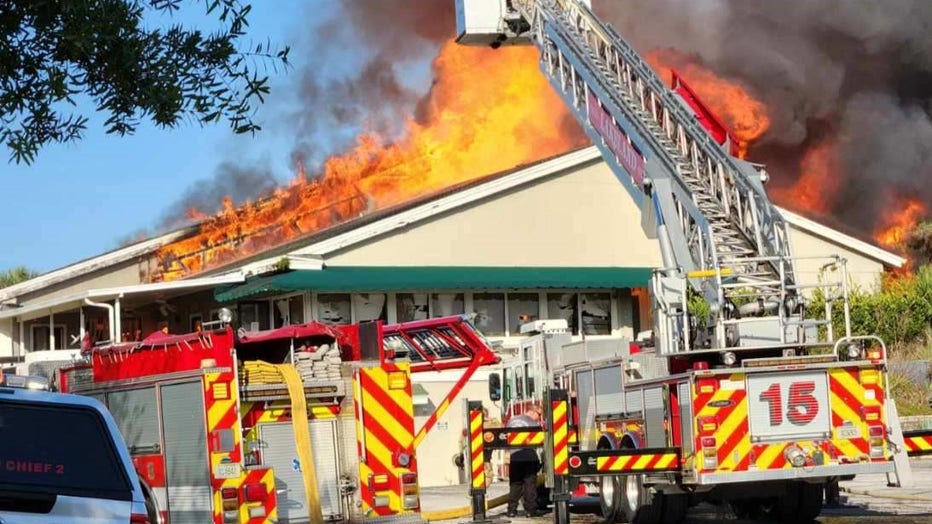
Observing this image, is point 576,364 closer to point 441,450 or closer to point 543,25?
point 543,25

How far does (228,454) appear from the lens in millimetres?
12023

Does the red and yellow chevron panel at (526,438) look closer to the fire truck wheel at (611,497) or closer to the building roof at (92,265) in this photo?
the fire truck wheel at (611,497)

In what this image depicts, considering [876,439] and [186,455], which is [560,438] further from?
[186,455]

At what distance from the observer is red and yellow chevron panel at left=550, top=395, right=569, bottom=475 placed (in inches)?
539

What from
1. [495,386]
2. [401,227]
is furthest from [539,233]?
[495,386]

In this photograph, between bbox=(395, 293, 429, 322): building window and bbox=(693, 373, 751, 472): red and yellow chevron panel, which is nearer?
bbox=(693, 373, 751, 472): red and yellow chevron panel

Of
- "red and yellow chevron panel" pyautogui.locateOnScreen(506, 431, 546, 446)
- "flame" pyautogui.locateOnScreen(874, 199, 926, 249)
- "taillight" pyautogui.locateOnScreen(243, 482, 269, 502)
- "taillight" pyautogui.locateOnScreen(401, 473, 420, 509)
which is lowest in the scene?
"taillight" pyautogui.locateOnScreen(401, 473, 420, 509)

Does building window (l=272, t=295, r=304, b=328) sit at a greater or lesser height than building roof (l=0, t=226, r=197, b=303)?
lesser

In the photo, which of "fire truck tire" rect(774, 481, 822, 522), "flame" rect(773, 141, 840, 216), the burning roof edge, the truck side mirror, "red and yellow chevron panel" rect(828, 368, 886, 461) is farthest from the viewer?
"flame" rect(773, 141, 840, 216)

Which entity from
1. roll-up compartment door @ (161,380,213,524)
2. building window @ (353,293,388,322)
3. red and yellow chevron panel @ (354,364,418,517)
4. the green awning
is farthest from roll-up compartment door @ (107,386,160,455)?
building window @ (353,293,388,322)

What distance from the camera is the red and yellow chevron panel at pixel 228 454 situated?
39.1 ft

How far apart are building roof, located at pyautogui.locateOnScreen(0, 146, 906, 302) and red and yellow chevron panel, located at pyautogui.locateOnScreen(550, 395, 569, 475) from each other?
1308 cm

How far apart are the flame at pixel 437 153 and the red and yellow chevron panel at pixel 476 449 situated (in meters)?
17.9

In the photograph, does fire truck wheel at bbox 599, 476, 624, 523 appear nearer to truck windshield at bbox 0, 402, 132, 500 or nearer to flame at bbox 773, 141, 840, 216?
truck windshield at bbox 0, 402, 132, 500
